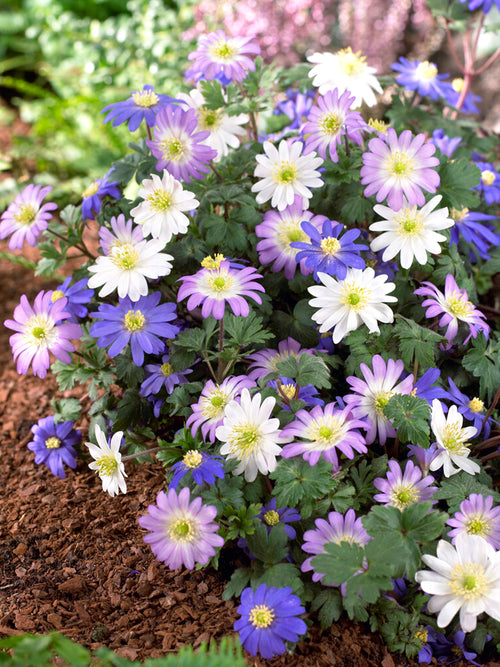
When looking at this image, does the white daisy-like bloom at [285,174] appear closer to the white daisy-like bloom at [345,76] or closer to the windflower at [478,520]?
the white daisy-like bloom at [345,76]

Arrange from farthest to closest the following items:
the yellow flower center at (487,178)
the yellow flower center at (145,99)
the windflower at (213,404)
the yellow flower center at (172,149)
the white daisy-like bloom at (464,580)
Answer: the yellow flower center at (487,178), the yellow flower center at (145,99), the yellow flower center at (172,149), the windflower at (213,404), the white daisy-like bloom at (464,580)

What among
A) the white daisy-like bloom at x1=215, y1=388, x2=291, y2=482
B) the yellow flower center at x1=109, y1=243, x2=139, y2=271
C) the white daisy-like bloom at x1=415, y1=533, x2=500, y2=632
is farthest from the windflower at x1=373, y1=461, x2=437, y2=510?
the yellow flower center at x1=109, y1=243, x2=139, y2=271

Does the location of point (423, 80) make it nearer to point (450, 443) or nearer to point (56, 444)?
point (450, 443)

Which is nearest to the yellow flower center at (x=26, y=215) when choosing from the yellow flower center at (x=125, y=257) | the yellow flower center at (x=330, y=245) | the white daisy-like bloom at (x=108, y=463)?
the yellow flower center at (x=125, y=257)

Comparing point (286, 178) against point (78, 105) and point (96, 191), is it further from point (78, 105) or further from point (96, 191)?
point (78, 105)

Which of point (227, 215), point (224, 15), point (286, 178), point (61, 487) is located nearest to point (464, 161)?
point (286, 178)

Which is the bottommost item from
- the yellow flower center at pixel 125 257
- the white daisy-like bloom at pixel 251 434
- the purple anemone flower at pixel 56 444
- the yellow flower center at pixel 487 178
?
the purple anemone flower at pixel 56 444
